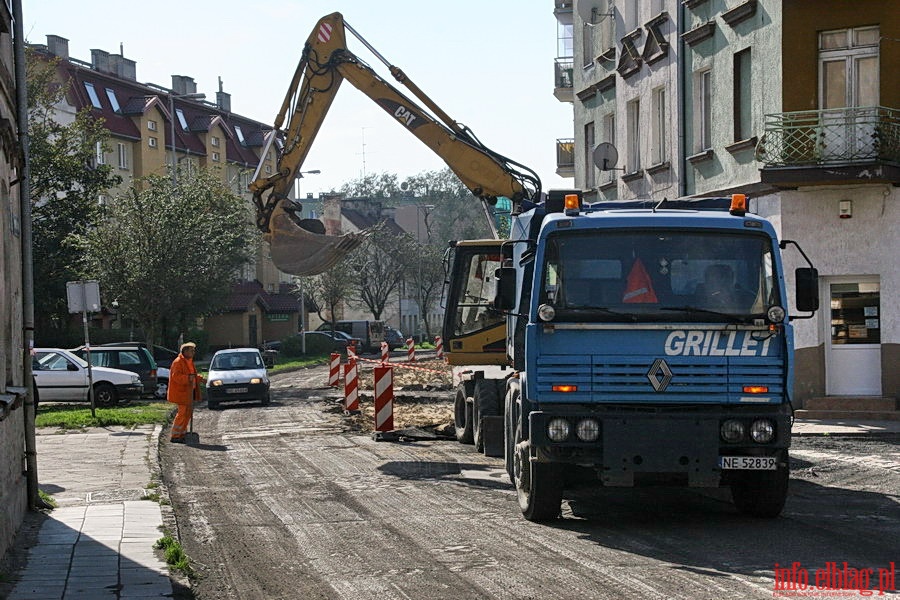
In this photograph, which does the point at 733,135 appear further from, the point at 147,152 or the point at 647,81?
the point at 147,152

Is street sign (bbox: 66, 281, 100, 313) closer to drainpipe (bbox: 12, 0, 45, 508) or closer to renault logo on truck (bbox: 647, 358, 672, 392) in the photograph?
drainpipe (bbox: 12, 0, 45, 508)

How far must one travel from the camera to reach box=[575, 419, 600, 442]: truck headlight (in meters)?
10.1

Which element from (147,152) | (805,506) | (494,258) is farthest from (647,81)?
(147,152)

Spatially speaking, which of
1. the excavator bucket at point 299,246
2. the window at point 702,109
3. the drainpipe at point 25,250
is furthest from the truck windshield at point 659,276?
the window at point 702,109

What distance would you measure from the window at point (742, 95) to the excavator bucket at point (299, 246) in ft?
25.6

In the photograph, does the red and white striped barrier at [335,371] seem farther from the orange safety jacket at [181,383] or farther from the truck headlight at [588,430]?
the truck headlight at [588,430]

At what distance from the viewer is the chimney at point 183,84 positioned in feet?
262

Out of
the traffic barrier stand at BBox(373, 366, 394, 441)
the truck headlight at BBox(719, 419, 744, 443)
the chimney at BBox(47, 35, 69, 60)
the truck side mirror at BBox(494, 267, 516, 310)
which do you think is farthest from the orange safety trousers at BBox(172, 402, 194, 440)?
the chimney at BBox(47, 35, 69, 60)

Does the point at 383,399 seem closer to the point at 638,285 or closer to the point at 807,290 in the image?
the point at 638,285

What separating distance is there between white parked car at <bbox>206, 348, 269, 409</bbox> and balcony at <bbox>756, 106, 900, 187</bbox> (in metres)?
14.0

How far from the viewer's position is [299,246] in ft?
66.1

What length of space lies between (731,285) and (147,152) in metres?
60.2

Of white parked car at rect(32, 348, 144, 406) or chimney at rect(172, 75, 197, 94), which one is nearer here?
white parked car at rect(32, 348, 144, 406)

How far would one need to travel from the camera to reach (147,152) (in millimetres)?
66875
